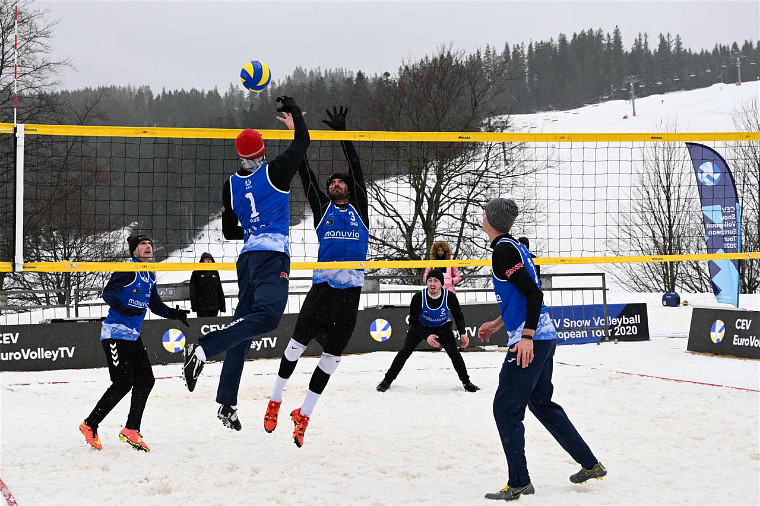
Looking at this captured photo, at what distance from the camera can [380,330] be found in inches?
527

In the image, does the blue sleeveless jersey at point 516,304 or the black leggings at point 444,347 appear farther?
the black leggings at point 444,347

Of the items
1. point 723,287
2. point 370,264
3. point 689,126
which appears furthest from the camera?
point 689,126

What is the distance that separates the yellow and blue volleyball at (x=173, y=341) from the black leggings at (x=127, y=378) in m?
6.14

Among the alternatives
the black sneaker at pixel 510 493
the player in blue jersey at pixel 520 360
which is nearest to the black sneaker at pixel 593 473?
the player in blue jersey at pixel 520 360

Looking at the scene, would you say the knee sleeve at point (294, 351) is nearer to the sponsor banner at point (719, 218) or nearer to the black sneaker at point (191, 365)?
the black sneaker at point (191, 365)

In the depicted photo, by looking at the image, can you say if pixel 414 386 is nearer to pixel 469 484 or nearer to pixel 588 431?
pixel 588 431

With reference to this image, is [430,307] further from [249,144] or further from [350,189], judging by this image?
[249,144]

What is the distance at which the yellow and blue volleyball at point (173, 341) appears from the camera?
12.5 meters

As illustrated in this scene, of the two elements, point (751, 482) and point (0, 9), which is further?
point (0, 9)

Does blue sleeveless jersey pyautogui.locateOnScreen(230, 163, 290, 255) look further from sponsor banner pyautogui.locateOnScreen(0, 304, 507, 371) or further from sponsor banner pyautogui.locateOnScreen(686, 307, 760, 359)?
sponsor banner pyautogui.locateOnScreen(686, 307, 760, 359)

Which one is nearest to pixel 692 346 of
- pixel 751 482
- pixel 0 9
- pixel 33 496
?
pixel 751 482

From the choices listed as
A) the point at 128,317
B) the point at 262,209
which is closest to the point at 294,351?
the point at 262,209

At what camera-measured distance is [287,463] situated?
19.0 feet

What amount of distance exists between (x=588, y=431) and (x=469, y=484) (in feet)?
6.87
